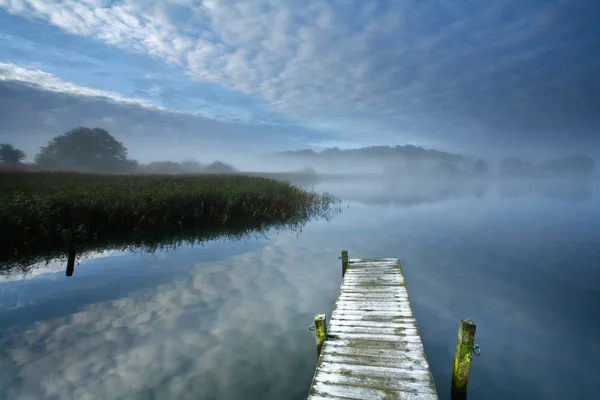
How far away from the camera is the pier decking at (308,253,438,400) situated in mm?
5699

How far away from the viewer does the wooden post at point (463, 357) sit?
6.45 m

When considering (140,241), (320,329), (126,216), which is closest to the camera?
(320,329)

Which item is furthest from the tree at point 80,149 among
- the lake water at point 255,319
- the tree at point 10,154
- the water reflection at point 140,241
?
the lake water at point 255,319

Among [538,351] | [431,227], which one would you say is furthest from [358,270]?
[431,227]

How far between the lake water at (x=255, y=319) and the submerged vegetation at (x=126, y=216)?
9.79 ft

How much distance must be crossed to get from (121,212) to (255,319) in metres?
15.2

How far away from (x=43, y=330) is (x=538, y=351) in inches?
624

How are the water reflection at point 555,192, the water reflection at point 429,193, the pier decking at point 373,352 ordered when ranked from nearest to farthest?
the pier decking at point 373,352
the water reflection at point 429,193
the water reflection at point 555,192

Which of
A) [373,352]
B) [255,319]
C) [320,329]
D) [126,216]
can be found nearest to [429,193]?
[126,216]

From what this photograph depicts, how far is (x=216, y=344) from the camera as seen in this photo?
9156mm

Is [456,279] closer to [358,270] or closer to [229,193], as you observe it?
[358,270]

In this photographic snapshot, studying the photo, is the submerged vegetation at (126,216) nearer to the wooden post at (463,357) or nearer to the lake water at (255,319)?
the lake water at (255,319)

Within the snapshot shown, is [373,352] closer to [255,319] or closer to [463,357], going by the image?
[463,357]

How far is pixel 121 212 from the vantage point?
822 inches
